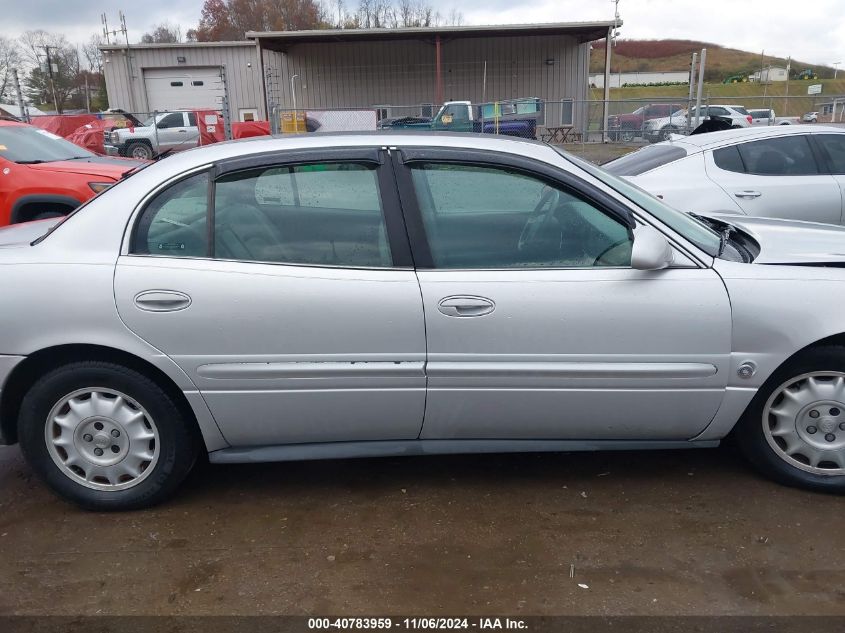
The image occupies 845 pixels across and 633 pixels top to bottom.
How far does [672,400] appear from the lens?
3.03 meters

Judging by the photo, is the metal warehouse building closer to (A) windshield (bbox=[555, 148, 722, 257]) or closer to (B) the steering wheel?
(A) windshield (bbox=[555, 148, 722, 257])

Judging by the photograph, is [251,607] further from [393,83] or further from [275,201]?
[393,83]

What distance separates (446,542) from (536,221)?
56.2 inches

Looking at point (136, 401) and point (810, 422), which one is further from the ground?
point (136, 401)

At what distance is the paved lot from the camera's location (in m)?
2.56

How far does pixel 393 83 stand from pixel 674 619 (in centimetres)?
3434

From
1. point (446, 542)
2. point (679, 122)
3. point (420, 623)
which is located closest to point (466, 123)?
point (679, 122)

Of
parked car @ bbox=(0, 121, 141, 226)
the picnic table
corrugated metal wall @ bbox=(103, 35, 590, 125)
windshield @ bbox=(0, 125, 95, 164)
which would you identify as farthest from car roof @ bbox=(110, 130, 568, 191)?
corrugated metal wall @ bbox=(103, 35, 590, 125)

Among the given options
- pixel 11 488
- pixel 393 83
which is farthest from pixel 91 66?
pixel 11 488

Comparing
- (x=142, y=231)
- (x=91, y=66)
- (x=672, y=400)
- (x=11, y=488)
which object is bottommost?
(x=11, y=488)

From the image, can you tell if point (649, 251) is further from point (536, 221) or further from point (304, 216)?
point (304, 216)

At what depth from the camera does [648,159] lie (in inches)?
252

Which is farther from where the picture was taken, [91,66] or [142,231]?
[91,66]

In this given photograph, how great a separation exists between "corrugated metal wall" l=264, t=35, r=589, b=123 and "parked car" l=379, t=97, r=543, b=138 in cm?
1201
